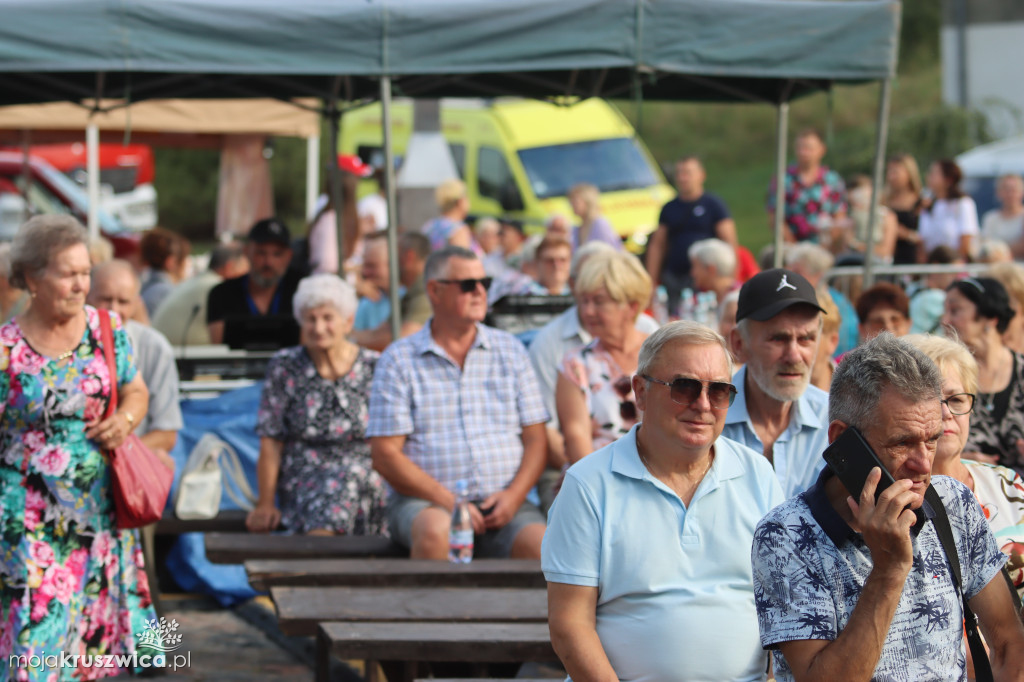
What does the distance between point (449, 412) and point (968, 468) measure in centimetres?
253

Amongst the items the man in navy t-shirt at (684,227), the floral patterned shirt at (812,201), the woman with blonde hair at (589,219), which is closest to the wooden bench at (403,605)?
the man in navy t-shirt at (684,227)

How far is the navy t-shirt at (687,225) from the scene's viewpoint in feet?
33.8

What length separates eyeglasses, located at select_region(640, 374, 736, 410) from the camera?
10.3 feet

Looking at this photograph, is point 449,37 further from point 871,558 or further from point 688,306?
point 871,558

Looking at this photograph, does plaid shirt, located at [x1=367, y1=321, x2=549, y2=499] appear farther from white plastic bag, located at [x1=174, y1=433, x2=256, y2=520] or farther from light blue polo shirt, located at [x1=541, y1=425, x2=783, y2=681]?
light blue polo shirt, located at [x1=541, y1=425, x2=783, y2=681]

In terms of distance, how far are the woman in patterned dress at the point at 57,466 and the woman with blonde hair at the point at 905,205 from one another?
787 centimetres

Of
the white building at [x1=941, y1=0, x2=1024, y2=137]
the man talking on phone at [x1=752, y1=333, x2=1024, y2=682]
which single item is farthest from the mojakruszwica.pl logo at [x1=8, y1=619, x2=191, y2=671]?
the white building at [x1=941, y1=0, x2=1024, y2=137]

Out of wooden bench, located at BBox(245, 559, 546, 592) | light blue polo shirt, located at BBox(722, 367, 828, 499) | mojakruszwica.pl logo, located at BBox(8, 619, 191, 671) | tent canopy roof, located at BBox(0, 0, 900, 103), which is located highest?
tent canopy roof, located at BBox(0, 0, 900, 103)

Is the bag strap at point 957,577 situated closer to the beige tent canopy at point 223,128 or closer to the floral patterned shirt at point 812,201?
the floral patterned shirt at point 812,201

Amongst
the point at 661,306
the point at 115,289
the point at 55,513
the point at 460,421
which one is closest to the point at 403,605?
the point at 460,421

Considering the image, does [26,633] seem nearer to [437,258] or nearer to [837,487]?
[437,258]

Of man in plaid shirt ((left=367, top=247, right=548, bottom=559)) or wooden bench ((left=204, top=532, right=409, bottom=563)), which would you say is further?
wooden bench ((left=204, top=532, right=409, bottom=563))

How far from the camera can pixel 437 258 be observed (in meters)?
5.68

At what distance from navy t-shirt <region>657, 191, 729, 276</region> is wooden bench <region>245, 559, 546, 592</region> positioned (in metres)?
5.66
